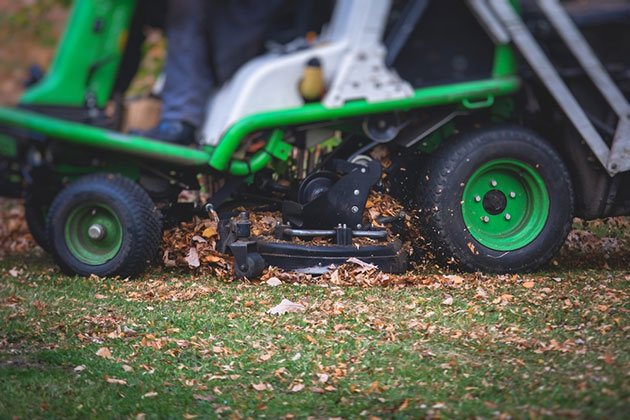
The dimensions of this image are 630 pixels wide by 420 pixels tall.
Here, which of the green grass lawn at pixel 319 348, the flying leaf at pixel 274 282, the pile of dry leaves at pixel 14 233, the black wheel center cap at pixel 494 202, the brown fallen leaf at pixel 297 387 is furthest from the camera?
the pile of dry leaves at pixel 14 233

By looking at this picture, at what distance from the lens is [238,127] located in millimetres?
6195

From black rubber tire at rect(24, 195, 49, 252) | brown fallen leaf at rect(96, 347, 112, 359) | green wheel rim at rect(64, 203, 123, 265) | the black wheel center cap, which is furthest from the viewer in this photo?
black rubber tire at rect(24, 195, 49, 252)

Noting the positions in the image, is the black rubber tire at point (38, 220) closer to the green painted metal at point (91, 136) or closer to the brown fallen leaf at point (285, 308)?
the green painted metal at point (91, 136)

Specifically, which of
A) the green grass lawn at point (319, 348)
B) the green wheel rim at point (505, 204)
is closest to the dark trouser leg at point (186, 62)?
the green grass lawn at point (319, 348)

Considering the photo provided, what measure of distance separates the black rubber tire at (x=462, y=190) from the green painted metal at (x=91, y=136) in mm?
1556

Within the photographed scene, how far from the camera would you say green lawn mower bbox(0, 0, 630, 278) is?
20.4 ft

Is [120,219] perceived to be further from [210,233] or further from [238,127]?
[238,127]

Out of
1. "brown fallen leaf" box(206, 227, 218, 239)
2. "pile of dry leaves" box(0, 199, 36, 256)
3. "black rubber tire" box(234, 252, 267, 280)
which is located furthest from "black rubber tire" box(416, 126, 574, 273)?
"pile of dry leaves" box(0, 199, 36, 256)

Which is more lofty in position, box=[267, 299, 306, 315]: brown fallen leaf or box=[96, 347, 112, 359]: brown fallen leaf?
box=[267, 299, 306, 315]: brown fallen leaf

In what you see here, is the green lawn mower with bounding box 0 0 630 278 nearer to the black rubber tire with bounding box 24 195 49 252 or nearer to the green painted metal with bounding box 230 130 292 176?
the green painted metal with bounding box 230 130 292 176

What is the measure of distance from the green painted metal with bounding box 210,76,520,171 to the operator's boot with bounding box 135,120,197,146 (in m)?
0.40

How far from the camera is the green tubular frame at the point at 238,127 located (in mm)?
6164

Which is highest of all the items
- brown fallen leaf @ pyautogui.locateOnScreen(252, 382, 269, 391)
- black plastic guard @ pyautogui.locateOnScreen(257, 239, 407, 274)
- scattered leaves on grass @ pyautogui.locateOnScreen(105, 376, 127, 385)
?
black plastic guard @ pyautogui.locateOnScreen(257, 239, 407, 274)

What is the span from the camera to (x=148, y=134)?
21.5 feet
